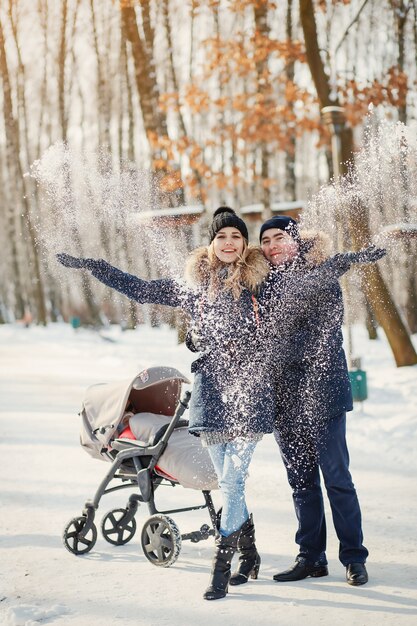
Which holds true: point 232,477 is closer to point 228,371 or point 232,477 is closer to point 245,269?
point 228,371

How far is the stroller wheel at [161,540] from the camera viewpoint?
4.79m

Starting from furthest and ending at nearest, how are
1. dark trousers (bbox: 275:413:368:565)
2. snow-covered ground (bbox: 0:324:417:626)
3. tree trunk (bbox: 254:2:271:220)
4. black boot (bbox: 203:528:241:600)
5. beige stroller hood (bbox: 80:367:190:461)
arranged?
1. tree trunk (bbox: 254:2:271:220)
2. beige stroller hood (bbox: 80:367:190:461)
3. dark trousers (bbox: 275:413:368:565)
4. black boot (bbox: 203:528:241:600)
5. snow-covered ground (bbox: 0:324:417:626)

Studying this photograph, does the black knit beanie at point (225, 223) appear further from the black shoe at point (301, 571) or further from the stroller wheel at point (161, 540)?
the black shoe at point (301, 571)

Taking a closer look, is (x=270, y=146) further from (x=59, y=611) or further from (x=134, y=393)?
(x=59, y=611)

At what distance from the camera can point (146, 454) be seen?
504 centimetres

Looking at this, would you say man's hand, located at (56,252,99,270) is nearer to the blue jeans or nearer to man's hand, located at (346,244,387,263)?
the blue jeans

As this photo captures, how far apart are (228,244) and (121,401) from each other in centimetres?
127

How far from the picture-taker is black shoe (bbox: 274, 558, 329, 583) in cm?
465

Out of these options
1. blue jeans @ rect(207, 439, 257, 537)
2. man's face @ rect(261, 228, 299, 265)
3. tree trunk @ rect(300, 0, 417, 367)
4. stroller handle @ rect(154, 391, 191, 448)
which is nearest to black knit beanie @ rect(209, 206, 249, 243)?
man's face @ rect(261, 228, 299, 265)

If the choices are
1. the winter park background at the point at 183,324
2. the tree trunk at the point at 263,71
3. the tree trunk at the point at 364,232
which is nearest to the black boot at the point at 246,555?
the winter park background at the point at 183,324

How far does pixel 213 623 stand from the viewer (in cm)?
398

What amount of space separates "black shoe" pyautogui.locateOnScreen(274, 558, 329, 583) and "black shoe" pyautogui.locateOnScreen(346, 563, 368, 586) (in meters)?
0.19

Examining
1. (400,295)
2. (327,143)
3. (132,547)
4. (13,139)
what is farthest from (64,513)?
(400,295)

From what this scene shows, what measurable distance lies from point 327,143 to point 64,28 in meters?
15.9
